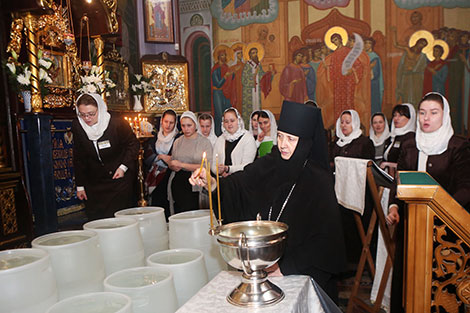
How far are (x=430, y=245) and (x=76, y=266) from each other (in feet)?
4.27

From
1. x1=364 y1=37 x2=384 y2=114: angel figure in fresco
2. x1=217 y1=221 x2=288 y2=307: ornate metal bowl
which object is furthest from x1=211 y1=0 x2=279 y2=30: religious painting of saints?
x1=217 y1=221 x2=288 y2=307: ornate metal bowl

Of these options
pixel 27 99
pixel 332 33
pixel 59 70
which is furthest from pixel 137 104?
pixel 332 33

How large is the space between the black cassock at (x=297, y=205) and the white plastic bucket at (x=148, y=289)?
21.6 inches

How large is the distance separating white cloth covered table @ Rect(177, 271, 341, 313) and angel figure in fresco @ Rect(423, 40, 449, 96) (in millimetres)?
8303

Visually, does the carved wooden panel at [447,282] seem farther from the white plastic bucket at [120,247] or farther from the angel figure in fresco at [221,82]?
the angel figure in fresco at [221,82]

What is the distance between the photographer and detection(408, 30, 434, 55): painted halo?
846 centimetres

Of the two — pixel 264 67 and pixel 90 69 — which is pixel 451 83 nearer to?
pixel 264 67

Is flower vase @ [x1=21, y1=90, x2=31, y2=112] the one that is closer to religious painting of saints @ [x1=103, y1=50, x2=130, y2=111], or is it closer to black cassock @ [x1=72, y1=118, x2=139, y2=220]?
black cassock @ [x1=72, y1=118, x2=139, y2=220]

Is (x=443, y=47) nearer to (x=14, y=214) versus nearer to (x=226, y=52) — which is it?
(x=226, y=52)

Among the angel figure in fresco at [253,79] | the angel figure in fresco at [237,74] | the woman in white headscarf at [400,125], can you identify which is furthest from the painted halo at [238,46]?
the woman in white headscarf at [400,125]

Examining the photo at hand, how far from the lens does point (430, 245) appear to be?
4.99 feet

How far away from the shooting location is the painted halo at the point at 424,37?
27.8ft

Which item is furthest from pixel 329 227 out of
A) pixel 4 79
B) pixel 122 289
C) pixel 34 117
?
pixel 4 79

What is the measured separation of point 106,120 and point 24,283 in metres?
2.85
